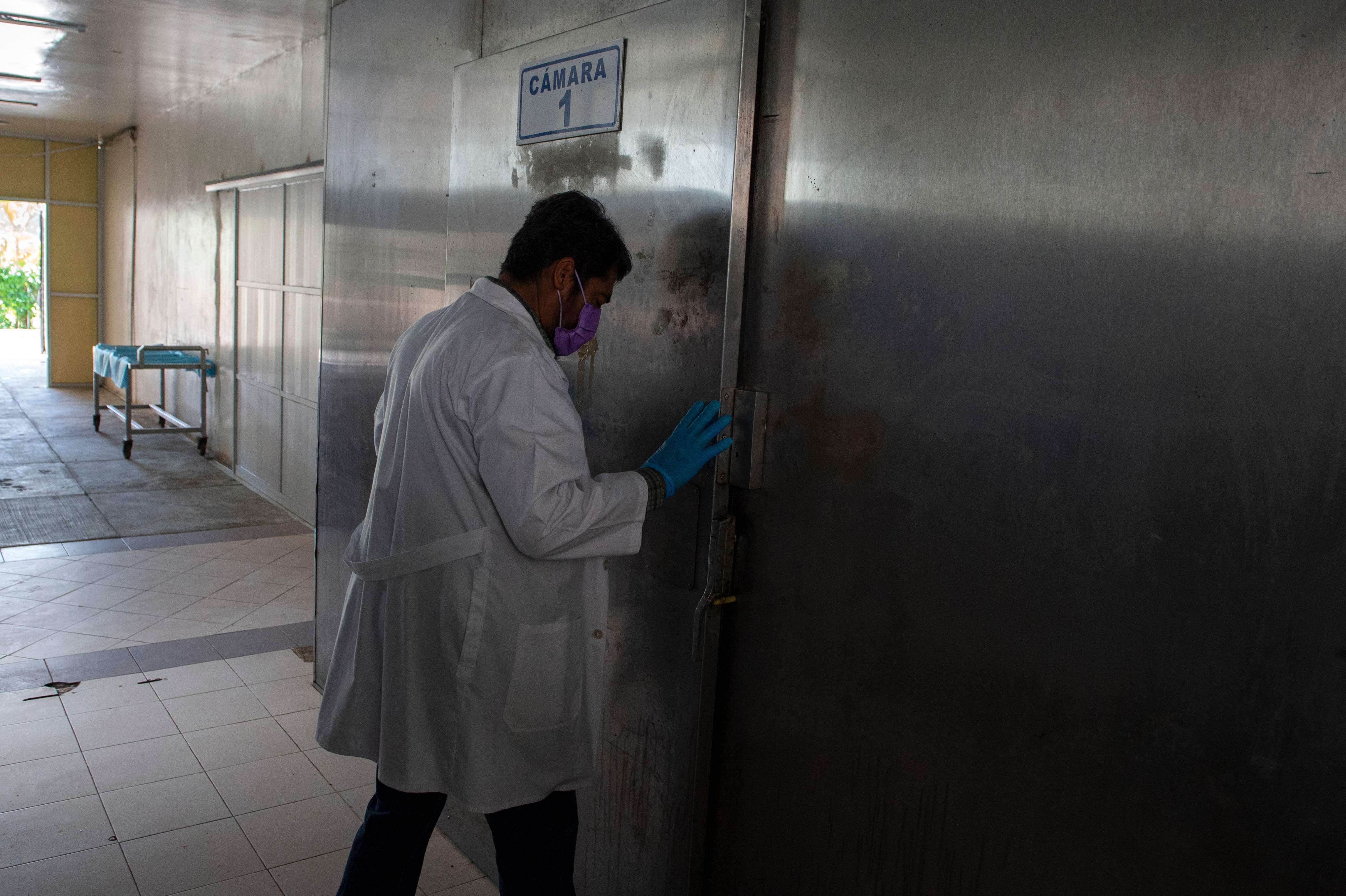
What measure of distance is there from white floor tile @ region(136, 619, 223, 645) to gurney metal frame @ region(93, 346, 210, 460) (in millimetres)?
4004

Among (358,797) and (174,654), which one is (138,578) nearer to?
(174,654)

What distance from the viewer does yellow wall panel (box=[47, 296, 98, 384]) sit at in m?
11.8

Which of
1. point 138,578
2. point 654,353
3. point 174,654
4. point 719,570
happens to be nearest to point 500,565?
point 719,570

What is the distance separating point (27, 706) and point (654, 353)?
2.78 metres

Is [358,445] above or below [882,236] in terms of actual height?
below

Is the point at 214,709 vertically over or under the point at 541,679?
under

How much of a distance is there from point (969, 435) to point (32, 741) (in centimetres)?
314

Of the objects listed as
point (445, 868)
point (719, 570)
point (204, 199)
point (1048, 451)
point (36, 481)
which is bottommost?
point (445, 868)

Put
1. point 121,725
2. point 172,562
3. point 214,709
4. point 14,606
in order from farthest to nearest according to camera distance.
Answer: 1. point 172,562
2. point 14,606
3. point 214,709
4. point 121,725

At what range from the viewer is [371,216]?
10.4ft

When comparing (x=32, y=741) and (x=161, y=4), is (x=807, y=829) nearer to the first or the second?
(x=32, y=741)

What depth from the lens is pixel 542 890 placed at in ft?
5.73

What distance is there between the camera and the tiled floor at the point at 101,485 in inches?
234

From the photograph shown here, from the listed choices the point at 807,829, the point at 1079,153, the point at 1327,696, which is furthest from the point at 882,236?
the point at 807,829
